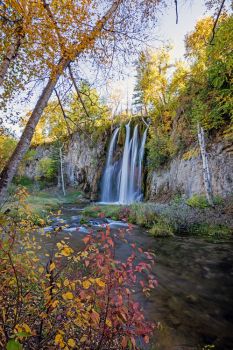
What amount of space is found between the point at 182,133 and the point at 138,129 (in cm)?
764

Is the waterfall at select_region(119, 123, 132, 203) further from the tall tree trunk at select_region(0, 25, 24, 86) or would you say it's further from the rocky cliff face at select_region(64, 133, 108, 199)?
the tall tree trunk at select_region(0, 25, 24, 86)

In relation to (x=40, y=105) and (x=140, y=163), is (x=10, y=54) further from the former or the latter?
(x=140, y=163)

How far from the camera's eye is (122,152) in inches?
915

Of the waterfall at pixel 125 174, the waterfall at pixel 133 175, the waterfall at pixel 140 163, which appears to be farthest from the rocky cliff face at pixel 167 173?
the waterfall at pixel 125 174

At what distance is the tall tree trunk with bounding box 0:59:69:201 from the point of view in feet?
10.7

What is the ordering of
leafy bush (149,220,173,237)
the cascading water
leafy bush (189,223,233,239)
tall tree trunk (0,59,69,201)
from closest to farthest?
tall tree trunk (0,59,69,201) < leafy bush (189,223,233,239) < leafy bush (149,220,173,237) < the cascading water

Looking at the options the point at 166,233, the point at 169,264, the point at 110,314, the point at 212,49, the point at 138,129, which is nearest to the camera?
the point at 110,314

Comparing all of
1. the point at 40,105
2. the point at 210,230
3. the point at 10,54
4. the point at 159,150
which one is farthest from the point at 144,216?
the point at 10,54

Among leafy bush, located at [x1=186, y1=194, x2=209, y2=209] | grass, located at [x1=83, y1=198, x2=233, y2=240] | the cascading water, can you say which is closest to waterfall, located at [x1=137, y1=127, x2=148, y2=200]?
the cascading water

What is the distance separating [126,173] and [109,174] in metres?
3.44

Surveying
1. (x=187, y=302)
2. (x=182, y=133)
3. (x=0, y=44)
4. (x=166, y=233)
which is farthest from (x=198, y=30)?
(x=187, y=302)

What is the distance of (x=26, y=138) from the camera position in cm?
357

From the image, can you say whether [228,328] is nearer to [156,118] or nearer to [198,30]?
[156,118]

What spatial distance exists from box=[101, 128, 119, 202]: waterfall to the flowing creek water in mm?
15833
